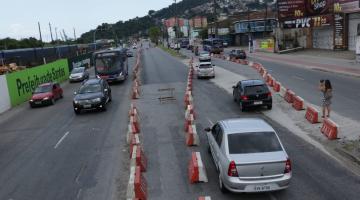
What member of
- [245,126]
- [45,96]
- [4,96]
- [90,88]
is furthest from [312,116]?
[4,96]

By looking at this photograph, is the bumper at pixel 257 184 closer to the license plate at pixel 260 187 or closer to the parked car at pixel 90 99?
the license plate at pixel 260 187

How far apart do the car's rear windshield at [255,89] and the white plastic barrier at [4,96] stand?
16.9 meters

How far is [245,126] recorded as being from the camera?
11969 mm

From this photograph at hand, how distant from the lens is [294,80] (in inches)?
1368

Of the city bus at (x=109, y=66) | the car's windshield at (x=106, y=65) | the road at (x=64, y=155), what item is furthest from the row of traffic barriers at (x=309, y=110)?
the car's windshield at (x=106, y=65)

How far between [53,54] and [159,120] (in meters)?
45.9

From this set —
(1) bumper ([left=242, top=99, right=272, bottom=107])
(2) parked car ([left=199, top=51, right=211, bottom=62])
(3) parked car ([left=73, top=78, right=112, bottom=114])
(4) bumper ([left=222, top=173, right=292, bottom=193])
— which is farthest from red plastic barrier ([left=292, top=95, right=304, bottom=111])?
(2) parked car ([left=199, top=51, right=211, bottom=62])

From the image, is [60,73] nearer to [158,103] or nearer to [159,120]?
[158,103]

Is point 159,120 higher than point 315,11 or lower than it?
lower

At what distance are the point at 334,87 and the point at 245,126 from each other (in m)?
19.4

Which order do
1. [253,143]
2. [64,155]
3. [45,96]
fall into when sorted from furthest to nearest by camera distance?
[45,96]
[64,155]
[253,143]

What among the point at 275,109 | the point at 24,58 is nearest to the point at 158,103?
the point at 275,109

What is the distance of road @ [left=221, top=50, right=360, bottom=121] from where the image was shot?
72.7ft

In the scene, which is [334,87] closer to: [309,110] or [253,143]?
[309,110]
